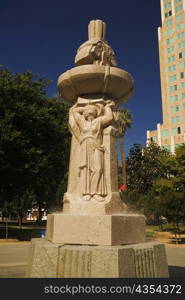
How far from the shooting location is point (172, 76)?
204 ft

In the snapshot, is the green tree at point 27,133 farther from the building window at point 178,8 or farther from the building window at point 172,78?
the building window at point 178,8

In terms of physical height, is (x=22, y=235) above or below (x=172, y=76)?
below

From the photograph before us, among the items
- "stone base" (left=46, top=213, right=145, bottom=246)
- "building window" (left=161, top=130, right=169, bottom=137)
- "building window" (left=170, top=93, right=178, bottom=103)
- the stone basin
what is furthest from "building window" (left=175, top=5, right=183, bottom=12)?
"stone base" (left=46, top=213, right=145, bottom=246)

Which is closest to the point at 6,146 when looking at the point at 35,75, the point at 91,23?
the point at 35,75

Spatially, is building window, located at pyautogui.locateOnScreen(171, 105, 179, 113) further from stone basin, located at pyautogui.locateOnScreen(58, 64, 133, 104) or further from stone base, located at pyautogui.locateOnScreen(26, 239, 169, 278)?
stone base, located at pyautogui.locateOnScreen(26, 239, 169, 278)

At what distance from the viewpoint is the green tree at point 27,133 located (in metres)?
19.5

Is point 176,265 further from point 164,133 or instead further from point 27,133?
point 164,133

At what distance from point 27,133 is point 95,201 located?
16228 mm

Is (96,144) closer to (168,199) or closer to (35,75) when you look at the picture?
(168,199)

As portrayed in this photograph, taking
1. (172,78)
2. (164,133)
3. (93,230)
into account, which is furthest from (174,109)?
(93,230)

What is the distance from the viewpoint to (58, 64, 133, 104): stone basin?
5832 mm

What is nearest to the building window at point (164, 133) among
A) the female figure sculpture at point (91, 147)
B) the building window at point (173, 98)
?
the building window at point (173, 98)

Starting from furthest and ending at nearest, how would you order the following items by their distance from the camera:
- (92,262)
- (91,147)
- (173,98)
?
(173,98)
(91,147)
(92,262)

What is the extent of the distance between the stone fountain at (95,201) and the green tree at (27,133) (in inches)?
530
